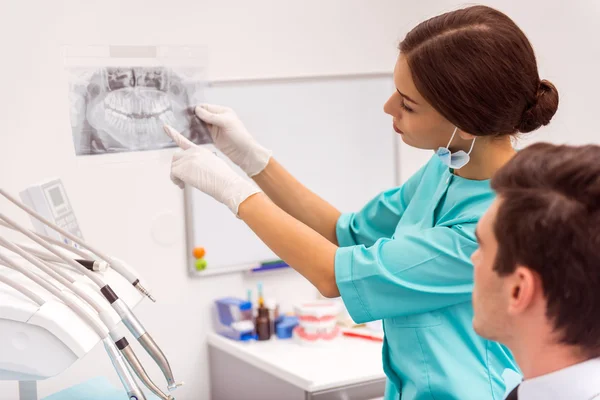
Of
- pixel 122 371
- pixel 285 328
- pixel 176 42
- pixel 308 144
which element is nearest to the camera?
pixel 122 371

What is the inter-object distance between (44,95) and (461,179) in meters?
1.43

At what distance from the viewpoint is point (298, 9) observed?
289 cm

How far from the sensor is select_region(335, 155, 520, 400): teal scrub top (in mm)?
1515

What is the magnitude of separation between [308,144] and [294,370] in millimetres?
873

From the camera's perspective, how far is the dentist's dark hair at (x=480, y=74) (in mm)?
1465

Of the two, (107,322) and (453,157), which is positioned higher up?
(453,157)

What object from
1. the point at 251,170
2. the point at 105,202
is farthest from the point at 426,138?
the point at 105,202

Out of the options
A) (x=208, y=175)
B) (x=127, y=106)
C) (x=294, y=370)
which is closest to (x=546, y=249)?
(x=208, y=175)

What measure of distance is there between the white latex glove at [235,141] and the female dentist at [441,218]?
0.23m

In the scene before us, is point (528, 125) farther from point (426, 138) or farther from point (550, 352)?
point (550, 352)

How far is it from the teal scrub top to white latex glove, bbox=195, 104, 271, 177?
0.44m

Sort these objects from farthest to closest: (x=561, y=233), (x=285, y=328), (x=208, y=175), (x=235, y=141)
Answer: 1. (x=285, y=328)
2. (x=235, y=141)
3. (x=208, y=175)
4. (x=561, y=233)

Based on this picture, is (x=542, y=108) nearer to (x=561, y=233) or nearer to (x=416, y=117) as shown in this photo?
(x=416, y=117)

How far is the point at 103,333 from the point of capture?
4.07ft
